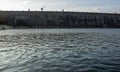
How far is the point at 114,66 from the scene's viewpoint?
20156mm

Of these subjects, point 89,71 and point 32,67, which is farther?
point 32,67

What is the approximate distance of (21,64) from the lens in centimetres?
2169

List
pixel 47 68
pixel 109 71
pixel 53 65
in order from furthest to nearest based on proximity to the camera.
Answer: pixel 53 65
pixel 47 68
pixel 109 71

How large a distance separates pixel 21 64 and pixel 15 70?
282 centimetres

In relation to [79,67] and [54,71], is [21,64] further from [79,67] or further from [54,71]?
[79,67]

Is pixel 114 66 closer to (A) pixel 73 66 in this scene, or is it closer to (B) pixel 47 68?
(A) pixel 73 66

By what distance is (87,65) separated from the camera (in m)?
20.6

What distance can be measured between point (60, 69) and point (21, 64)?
4.92 m

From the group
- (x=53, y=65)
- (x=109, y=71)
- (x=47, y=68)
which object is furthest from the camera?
(x=53, y=65)

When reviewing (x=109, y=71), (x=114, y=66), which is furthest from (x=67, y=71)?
(x=114, y=66)

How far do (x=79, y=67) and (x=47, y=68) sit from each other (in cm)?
313

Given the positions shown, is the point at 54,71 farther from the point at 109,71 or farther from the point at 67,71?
the point at 109,71

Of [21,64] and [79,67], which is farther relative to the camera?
[21,64]

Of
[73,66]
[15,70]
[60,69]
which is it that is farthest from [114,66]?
[15,70]
